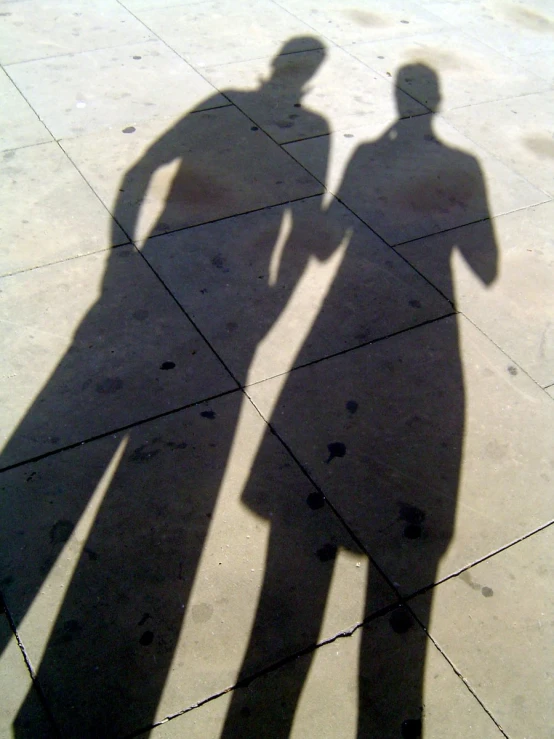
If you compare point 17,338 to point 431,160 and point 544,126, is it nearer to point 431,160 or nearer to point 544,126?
point 431,160

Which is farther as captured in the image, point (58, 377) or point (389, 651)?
point (58, 377)

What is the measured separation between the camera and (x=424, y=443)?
10.7ft

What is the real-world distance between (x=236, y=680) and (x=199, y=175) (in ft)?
11.7

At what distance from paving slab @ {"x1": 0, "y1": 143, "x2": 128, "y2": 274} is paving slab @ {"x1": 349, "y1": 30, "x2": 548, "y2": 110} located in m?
3.16

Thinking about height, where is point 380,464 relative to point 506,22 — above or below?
below

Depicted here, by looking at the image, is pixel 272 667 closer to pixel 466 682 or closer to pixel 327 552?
pixel 327 552

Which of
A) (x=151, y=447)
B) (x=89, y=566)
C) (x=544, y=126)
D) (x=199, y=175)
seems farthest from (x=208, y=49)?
(x=89, y=566)

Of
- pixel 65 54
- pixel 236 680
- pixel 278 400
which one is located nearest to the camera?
pixel 236 680

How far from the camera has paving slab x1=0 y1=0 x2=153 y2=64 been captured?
21.2 ft

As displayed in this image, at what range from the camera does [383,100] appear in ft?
19.5

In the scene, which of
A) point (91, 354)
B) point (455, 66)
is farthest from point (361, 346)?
point (455, 66)

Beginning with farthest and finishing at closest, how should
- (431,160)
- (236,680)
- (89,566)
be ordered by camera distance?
(431,160) < (89,566) < (236,680)

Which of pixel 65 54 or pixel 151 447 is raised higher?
pixel 65 54

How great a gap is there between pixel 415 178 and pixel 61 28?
13.6ft
